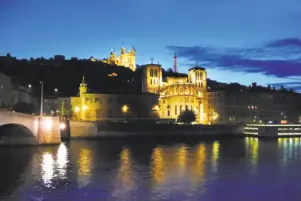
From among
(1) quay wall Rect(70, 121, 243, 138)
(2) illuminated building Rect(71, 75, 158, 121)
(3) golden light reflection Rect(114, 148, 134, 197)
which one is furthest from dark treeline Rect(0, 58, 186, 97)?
(3) golden light reflection Rect(114, 148, 134, 197)

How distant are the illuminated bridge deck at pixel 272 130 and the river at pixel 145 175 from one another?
30187 mm

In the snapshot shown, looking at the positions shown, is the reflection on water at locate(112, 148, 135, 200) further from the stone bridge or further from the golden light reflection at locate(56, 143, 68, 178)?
the stone bridge

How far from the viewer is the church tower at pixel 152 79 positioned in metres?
110

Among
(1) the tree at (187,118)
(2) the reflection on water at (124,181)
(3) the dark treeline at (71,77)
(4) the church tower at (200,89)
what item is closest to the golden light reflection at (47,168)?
(2) the reflection on water at (124,181)

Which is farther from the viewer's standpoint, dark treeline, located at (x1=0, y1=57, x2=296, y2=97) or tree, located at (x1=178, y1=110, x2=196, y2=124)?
dark treeline, located at (x1=0, y1=57, x2=296, y2=97)

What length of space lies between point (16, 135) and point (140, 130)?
2302 cm

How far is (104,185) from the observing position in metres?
25.0

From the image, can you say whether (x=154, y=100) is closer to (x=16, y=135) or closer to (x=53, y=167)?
(x=16, y=135)

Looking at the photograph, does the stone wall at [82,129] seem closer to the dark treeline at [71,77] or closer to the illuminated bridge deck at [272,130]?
the illuminated bridge deck at [272,130]

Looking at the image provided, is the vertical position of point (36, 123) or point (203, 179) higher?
point (36, 123)

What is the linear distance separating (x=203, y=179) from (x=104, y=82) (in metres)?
87.7

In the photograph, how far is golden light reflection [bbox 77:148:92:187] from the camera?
26734 millimetres

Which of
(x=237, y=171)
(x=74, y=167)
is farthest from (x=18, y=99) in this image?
(x=237, y=171)

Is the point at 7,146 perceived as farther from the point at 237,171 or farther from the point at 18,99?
the point at 18,99
